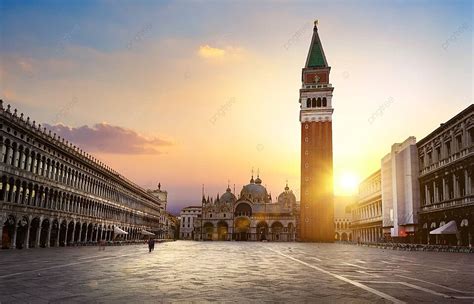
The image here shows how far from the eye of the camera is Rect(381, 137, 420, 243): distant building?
2048 inches

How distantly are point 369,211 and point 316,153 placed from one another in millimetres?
16499

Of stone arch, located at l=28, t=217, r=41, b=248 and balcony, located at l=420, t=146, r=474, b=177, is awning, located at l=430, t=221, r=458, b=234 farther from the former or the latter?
stone arch, located at l=28, t=217, r=41, b=248

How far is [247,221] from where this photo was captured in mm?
118438

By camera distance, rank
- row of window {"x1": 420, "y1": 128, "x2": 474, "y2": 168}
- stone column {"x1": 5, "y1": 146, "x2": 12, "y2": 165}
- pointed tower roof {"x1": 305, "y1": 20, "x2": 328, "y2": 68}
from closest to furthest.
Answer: stone column {"x1": 5, "y1": 146, "x2": 12, "y2": 165} < row of window {"x1": 420, "y1": 128, "x2": 474, "y2": 168} < pointed tower roof {"x1": 305, "y1": 20, "x2": 328, "y2": 68}

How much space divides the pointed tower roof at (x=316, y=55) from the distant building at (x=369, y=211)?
94.0 feet

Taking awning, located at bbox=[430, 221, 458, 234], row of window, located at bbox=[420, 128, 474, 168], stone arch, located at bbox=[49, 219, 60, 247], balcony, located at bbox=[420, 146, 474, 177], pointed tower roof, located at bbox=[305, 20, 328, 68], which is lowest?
stone arch, located at bbox=[49, 219, 60, 247]

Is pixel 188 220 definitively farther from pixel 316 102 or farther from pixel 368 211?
A: pixel 368 211

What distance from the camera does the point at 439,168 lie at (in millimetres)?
44906

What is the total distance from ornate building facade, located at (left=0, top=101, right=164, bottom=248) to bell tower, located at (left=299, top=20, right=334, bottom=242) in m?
39.4

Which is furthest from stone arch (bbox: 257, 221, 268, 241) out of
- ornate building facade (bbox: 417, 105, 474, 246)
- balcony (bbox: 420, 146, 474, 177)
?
balcony (bbox: 420, 146, 474, 177)

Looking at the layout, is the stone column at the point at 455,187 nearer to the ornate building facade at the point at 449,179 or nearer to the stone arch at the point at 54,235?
the ornate building facade at the point at 449,179

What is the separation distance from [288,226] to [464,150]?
79.2 m

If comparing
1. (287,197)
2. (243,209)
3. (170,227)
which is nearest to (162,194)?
(170,227)

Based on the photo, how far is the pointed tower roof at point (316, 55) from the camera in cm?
9506
